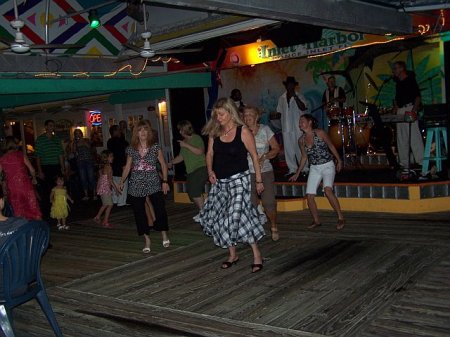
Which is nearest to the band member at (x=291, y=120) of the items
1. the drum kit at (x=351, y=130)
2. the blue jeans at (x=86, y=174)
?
the drum kit at (x=351, y=130)

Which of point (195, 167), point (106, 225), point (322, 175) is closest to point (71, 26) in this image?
point (106, 225)

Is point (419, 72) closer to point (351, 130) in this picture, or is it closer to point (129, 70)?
point (351, 130)

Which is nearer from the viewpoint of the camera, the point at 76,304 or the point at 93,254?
the point at 76,304

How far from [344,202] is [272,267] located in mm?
3300

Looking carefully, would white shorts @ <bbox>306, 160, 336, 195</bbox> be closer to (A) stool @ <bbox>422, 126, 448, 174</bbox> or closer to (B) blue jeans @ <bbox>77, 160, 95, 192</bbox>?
(A) stool @ <bbox>422, 126, 448, 174</bbox>

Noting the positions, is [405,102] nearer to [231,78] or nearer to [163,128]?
[231,78]

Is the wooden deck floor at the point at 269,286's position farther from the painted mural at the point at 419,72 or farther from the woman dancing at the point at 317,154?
the painted mural at the point at 419,72

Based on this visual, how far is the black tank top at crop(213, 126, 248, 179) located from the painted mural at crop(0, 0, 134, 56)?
465 centimetres

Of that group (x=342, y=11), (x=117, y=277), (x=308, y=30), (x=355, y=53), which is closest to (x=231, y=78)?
(x=355, y=53)

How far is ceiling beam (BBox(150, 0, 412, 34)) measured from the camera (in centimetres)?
477

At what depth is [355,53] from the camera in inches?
443

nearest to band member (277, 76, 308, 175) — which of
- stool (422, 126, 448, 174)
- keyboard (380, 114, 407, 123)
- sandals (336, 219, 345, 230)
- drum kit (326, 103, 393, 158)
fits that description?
drum kit (326, 103, 393, 158)

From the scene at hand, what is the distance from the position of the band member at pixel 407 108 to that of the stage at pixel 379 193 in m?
0.49

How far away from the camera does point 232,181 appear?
5.01 meters
